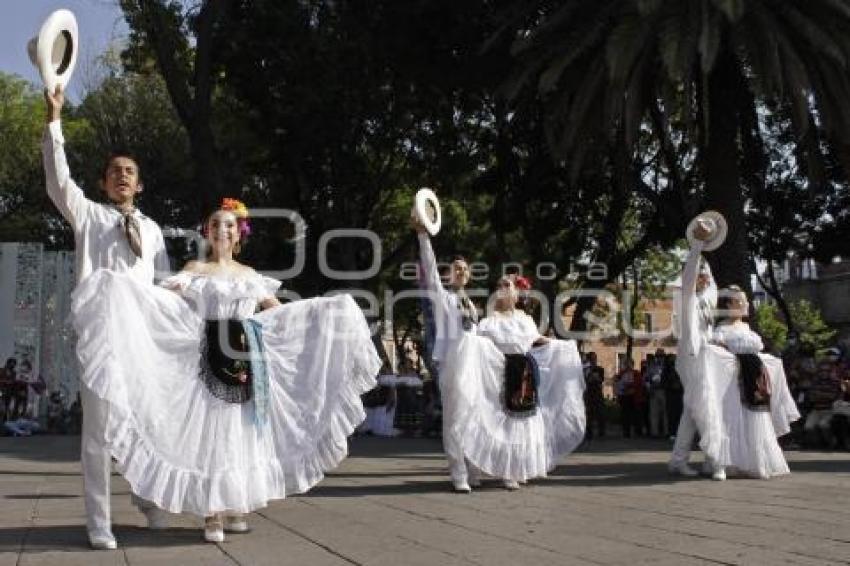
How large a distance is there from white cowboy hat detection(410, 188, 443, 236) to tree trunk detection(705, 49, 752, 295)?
30.3 feet

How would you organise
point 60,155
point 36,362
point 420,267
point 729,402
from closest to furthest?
point 60,155 → point 420,267 → point 729,402 → point 36,362

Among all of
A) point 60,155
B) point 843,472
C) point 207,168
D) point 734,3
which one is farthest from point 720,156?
point 60,155

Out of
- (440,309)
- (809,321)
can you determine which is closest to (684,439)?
(440,309)

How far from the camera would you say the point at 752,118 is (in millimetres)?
20031

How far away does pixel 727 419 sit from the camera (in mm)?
10820

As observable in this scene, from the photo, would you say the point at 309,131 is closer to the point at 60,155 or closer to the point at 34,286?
the point at 34,286

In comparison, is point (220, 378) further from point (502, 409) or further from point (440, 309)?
point (502, 409)

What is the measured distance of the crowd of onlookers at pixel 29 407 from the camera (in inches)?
894

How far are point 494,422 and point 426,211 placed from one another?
2.12m

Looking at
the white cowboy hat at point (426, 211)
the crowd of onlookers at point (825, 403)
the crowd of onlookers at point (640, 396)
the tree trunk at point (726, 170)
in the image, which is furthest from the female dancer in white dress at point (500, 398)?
the crowd of onlookers at point (640, 396)

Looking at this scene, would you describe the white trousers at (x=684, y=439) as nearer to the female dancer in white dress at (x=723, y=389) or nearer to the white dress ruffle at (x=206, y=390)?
the female dancer in white dress at (x=723, y=389)

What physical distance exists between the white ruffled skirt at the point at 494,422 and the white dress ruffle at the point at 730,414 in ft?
4.21

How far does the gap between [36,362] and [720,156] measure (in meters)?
17.1

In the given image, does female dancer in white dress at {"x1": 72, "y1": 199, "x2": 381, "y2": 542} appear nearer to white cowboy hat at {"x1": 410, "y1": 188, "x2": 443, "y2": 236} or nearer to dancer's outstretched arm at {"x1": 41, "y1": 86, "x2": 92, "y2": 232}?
dancer's outstretched arm at {"x1": 41, "y1": 86, "x2": 92, "y2": 232}
